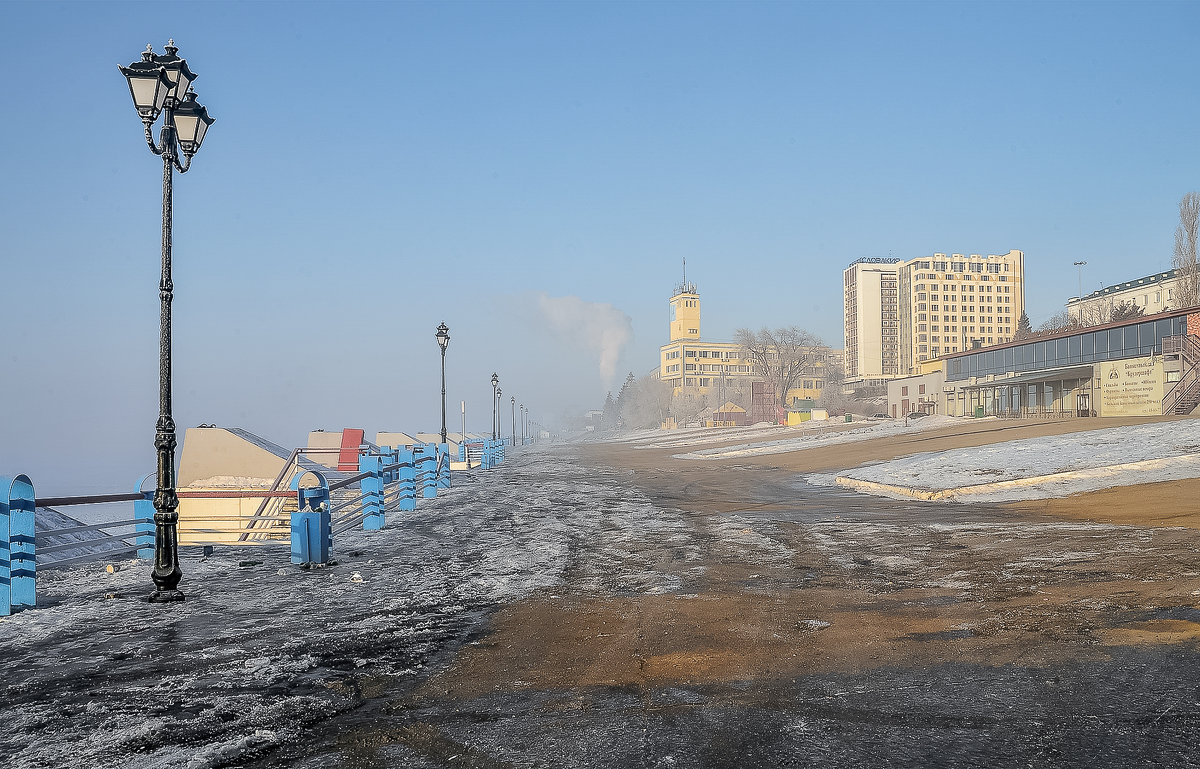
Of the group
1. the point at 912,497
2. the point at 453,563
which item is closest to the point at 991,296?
the point at 912,497

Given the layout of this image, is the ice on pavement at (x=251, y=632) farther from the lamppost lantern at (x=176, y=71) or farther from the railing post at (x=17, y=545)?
the lamppost lantern at (x=176, y=71)

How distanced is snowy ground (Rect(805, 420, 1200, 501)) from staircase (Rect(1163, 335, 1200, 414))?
15.1 meters

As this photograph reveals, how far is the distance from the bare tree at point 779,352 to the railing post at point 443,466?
281 feet

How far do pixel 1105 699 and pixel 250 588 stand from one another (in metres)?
9.24

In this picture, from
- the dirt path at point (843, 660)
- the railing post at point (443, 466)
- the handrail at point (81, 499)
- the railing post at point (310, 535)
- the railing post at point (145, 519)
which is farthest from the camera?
the railing post at point (443, 466)

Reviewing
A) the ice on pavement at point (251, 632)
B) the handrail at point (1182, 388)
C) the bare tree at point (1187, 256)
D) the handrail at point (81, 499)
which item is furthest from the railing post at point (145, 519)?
the bare tree at point (1187, 256)

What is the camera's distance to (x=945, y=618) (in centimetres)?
714

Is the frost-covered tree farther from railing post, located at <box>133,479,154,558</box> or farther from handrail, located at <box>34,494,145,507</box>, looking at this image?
handrail, located at <box>34,494,145,507</box>

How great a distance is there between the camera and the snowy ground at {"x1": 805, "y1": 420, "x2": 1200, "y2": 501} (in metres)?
18.7

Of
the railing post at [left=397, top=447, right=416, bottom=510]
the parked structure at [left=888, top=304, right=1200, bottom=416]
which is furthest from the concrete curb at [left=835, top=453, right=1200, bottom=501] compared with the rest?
the parked structure at [left=888, top=304, right=1200, bottom=416]

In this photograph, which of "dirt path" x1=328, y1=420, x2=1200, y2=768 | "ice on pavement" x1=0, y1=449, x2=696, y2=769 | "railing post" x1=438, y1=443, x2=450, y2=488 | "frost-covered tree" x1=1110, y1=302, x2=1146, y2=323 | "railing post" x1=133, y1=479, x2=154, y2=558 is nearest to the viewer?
"dirt path" x1=328, y1=420, x2=1200, y2=768

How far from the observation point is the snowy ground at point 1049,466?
18.7 m

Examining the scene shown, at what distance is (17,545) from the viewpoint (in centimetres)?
852

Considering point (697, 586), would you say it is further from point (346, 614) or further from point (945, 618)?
point (346, 614)
